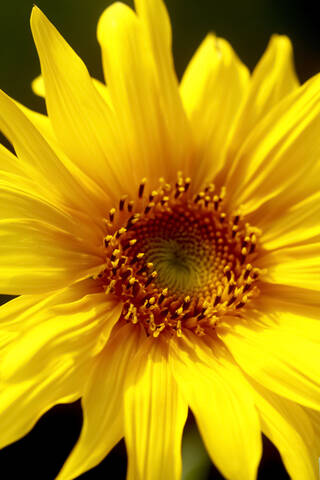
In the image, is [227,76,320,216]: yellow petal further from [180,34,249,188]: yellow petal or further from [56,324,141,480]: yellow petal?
[56,324,141,480]: yellow petal

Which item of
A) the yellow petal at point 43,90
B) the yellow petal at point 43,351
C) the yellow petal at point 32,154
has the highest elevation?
the yellow petal at point 43,90

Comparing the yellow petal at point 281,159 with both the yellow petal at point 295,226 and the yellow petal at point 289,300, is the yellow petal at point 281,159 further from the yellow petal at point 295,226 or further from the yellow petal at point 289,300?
the yellow petal at point 289,300

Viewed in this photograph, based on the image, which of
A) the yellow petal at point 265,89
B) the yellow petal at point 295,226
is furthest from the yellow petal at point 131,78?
the yellow petal at point 295,226

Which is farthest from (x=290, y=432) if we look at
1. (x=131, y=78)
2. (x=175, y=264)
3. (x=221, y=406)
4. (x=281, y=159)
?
(x=131, y=78)

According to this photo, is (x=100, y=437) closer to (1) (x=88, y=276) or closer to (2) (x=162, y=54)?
(1) (x=88, y=276)

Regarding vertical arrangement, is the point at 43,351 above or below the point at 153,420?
above

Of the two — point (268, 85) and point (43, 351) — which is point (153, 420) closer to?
point (43, 351)

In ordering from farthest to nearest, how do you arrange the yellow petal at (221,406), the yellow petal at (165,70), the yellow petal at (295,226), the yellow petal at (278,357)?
the yellow petal at (295,226) < the yellow petal at (165,70) < the yellow petal at (278,357) < the yellow petal at (221,406)
